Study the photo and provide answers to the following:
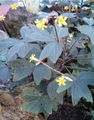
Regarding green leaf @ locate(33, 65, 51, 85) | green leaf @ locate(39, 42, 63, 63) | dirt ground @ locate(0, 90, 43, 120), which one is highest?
green leaf @ locate(39, 42, 63, 63)

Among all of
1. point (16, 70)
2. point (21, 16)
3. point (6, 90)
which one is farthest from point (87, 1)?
point (16, 70)

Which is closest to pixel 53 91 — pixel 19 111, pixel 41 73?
pixel 41 73

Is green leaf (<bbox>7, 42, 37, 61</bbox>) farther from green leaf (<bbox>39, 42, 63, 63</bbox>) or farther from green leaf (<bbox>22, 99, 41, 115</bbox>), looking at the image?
green leaf (<bbox>22, 99, 41, 115</bbox>)

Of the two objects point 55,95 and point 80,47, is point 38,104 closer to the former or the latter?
point 55,95

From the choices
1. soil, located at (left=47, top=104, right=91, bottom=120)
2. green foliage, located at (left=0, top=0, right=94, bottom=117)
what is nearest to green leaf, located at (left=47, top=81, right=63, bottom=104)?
green foliage, located at (left=0, top=0, right=94, bottom=117)

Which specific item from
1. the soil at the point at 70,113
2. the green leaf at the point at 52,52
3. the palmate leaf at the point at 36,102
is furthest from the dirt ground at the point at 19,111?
the green leaf at the point at 52,52
